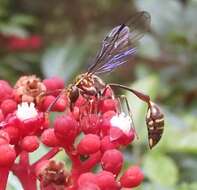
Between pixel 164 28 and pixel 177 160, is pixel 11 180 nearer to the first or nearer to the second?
pixel 177 160

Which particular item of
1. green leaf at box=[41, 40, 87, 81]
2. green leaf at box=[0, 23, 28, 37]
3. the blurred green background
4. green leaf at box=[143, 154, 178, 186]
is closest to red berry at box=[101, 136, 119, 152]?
the blurred green background

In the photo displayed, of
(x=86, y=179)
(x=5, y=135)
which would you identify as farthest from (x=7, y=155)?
(x=86, y=179)

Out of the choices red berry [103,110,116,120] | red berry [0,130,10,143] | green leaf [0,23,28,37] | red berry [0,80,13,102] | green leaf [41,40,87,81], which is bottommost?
red berry [0,130,10,143]

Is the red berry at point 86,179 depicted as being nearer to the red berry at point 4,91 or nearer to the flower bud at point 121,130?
the flower bud at point 121,130

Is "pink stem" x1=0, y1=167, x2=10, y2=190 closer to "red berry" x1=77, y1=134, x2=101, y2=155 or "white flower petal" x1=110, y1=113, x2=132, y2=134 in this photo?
"red berry" x1=77, y1=134, x2=101, y2=155

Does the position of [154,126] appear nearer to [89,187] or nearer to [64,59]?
[89,187]

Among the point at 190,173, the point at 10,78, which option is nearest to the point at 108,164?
the point at 190,173

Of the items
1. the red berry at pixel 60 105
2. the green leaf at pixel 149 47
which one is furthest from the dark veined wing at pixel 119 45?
the green leaf at pixel 149 47

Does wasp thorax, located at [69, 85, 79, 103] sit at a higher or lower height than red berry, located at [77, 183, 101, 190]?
higher
